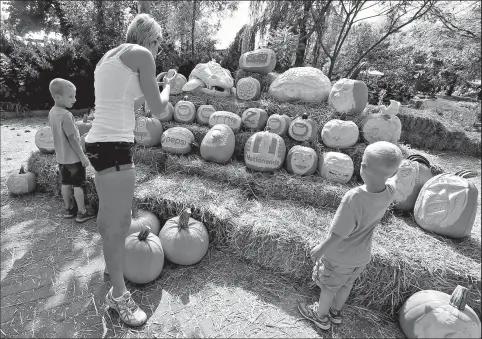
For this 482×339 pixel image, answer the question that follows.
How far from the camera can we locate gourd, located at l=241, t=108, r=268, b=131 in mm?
4012

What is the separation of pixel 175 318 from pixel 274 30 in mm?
9759

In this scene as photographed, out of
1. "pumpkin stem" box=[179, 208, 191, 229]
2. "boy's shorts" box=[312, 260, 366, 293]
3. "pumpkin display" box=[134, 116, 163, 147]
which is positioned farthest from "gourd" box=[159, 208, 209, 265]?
"pumpkin display" box=[134, 116, 163, 147]

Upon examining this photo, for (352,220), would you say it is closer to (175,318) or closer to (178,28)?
(175,318)

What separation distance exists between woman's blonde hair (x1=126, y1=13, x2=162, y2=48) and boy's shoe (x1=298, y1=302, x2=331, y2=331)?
216 cm

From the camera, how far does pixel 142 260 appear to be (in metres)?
2.14

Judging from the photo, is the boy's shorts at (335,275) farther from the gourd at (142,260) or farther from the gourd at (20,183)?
the gourd at (20,183)

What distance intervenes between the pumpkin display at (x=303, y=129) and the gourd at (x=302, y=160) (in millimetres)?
260

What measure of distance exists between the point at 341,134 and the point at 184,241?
2.36 metres

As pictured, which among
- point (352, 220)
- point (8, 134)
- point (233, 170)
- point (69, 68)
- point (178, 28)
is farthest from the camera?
point (178, 28)

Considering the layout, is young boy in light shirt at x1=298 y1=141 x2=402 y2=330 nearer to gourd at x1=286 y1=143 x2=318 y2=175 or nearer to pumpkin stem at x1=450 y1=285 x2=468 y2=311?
pumpkin stem at x1=450 y1=285 x2=468 y2=311

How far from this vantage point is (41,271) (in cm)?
230

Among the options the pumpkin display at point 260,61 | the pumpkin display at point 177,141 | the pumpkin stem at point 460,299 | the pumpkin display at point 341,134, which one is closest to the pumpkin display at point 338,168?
the pumpkin display at point 341,134

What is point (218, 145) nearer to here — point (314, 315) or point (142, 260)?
point (142, 260)

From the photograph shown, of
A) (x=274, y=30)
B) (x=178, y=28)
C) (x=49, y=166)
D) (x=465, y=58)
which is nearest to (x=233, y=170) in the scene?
(x=49, y=166)
